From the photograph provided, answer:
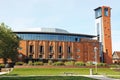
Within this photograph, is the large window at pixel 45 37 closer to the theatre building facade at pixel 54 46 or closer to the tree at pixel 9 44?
the theatre building facade at pixel 54 46

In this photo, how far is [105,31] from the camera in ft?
324

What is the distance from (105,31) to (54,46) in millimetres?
24904

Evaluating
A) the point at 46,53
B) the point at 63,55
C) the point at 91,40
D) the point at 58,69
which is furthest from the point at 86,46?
the point at 58,69

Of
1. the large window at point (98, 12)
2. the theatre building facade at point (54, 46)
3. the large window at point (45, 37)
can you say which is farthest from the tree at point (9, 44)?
the large window at point (98, 12)

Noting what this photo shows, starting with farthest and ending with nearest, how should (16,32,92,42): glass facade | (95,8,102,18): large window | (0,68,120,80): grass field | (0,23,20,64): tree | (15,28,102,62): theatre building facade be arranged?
(95,8,102,18): large window → (16,32,92,42): glass facade → (15,28,102,62): theatre building facade → (0,23,20,64): tree → (0,68,120,80): grass field

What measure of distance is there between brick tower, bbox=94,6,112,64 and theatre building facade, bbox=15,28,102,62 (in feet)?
29.2

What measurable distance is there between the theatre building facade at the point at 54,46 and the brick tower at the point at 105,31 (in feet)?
29.2

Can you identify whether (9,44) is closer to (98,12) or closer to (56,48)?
(56,48)

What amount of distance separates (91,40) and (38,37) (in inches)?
745

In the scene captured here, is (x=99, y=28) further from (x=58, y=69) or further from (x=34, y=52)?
(x=58, y=69)

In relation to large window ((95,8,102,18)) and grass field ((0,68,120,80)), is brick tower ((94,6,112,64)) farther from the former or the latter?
grass field ((0,68,120,80))

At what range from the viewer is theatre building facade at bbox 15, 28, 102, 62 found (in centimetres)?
8319

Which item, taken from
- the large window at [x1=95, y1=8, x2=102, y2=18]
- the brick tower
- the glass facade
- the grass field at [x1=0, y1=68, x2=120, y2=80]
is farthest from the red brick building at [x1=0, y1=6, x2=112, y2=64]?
the grass field at [x1=0, y1=68, x2=120, y2=80]

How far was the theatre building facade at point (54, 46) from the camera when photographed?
273 feet
